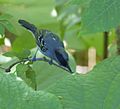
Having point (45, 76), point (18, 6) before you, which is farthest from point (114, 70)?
point (18, 6)

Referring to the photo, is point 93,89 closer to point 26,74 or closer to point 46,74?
point 26,74

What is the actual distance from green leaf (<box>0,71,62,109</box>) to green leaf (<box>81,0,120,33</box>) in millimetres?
142

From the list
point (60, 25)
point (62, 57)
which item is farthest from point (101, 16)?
point (60, 25)

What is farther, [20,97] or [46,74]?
[46,74]

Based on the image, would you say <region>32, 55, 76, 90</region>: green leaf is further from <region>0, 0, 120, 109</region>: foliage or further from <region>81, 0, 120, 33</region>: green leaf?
<region>81, 0, 120, 33</region>: green leaf

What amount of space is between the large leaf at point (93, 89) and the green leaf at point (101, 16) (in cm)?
9

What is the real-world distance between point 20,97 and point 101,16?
0.54 feet

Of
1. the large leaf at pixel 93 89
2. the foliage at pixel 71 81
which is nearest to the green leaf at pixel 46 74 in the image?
the foliage at pixel 71 81

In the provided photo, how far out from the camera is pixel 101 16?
493 mm

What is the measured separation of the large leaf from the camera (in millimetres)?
396

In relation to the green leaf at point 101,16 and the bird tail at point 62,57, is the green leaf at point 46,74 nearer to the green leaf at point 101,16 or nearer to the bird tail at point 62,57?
the bird tail at point 62,57

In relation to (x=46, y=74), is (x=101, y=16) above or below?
above

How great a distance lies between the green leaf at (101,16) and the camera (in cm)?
49

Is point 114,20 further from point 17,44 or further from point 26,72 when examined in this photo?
point 17,44
